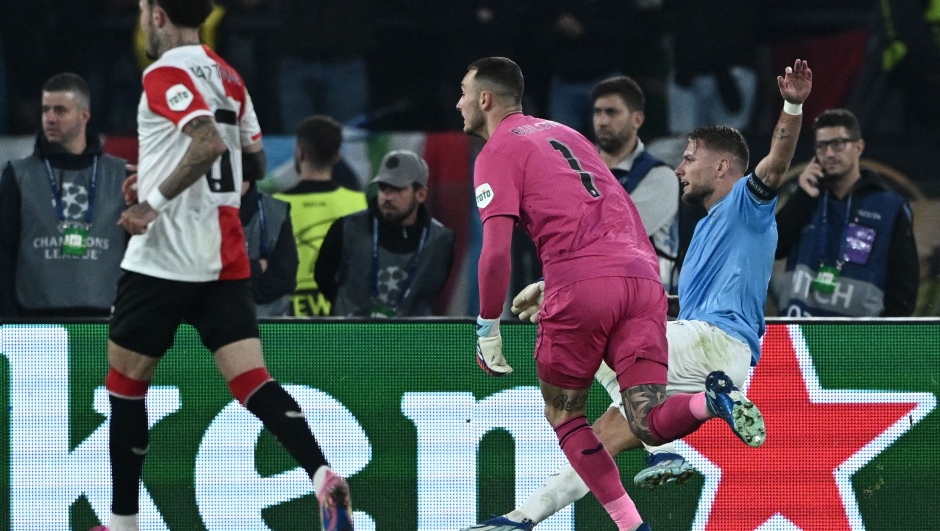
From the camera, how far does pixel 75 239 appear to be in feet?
27.4

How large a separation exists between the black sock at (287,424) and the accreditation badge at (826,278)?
13.2 ft

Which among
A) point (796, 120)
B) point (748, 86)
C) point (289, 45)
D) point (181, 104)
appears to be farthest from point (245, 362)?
point (748, 86)

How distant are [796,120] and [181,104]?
→ 254 cm

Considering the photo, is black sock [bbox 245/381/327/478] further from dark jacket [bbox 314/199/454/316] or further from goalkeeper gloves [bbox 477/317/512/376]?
dark jacket [bbox 314/199/454/316]

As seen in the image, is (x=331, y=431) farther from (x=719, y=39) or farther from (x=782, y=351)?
(x=719, y=39)

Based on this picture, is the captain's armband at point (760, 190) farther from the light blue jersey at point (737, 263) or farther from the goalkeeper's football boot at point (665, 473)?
the goalkeeper's football boot at point (665, 473)

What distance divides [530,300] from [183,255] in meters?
1.70

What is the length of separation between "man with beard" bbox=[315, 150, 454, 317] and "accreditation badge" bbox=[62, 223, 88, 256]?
52.2 inches

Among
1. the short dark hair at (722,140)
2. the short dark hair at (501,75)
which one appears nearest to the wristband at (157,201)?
the short dark hair at (501,75)

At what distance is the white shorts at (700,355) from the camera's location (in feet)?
21.2

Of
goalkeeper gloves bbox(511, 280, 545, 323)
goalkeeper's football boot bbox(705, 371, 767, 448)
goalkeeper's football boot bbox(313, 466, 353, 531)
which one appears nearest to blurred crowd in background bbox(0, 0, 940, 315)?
goalkeeper gloves bbox(511, 280, 545, 323)

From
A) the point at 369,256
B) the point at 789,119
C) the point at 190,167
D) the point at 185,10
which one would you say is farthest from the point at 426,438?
the point at 185,10

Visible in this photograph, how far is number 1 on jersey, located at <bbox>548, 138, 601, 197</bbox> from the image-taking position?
20.1ft

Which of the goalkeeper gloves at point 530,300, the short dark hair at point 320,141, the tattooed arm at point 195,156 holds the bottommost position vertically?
the goalkeeper gloves at point 530,300
